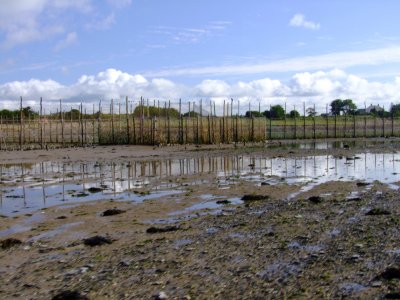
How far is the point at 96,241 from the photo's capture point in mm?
8641

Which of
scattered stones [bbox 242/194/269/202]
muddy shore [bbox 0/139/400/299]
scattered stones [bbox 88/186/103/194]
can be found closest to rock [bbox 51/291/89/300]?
muddy shore [bbox 0/139/400/299]

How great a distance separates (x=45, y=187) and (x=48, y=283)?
34.3 feet

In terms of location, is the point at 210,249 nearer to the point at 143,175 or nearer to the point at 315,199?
the point at 315,199

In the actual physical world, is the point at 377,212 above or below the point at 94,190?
above

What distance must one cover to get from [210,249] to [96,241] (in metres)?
2.01

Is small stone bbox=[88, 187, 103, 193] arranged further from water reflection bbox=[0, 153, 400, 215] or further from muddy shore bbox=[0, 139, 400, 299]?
muddy shore bbox=[0, 139, 400, 299]

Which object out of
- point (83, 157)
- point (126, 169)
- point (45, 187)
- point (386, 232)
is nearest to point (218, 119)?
point (83, 157)

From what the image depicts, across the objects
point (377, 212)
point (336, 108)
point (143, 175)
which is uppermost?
point (336, 108)

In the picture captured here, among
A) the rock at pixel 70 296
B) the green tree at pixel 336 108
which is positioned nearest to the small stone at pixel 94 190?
the rock at pixel 70 296

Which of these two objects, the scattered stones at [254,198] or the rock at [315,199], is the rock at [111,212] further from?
the rock at [315,199]

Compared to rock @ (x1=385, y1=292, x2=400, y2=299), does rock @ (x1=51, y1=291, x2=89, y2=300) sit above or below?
below

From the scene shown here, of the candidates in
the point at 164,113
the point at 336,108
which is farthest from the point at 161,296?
the point at 336,108

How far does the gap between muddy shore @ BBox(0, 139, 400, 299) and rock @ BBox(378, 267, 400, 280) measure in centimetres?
1

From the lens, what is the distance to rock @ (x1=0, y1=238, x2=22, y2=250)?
8.58 m
